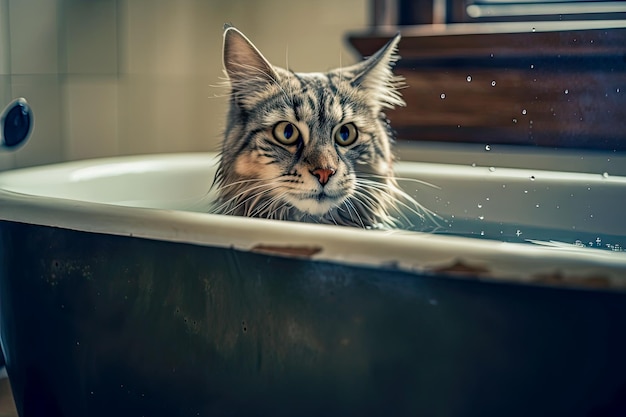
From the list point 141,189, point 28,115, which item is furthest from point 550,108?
point 28,115

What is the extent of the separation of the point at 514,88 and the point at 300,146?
866 mm

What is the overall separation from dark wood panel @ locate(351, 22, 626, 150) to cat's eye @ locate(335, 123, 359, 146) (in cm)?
73

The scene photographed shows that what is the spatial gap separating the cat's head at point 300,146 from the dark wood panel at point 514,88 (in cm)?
63

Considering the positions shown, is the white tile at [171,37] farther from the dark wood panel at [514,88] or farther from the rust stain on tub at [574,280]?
the rust stain on tub at [574,280]

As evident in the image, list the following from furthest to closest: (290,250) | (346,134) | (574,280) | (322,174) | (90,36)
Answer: (90,36) → (346,134) → (322,174) → (290,250) → (574,280)

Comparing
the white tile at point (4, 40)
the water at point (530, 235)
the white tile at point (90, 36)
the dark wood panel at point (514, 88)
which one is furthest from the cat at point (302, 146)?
the white tile at point (90, 36)

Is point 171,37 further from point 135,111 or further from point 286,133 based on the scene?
point 286,133

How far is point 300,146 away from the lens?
3.74ft

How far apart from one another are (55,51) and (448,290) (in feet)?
5.41

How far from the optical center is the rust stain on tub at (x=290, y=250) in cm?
74

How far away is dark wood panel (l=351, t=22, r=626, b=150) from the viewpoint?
5.42 ft

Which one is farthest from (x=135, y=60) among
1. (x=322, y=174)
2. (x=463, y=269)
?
(x=463, y=269)

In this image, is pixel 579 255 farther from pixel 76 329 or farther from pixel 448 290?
pixel 76 329

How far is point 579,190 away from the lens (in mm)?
1385
